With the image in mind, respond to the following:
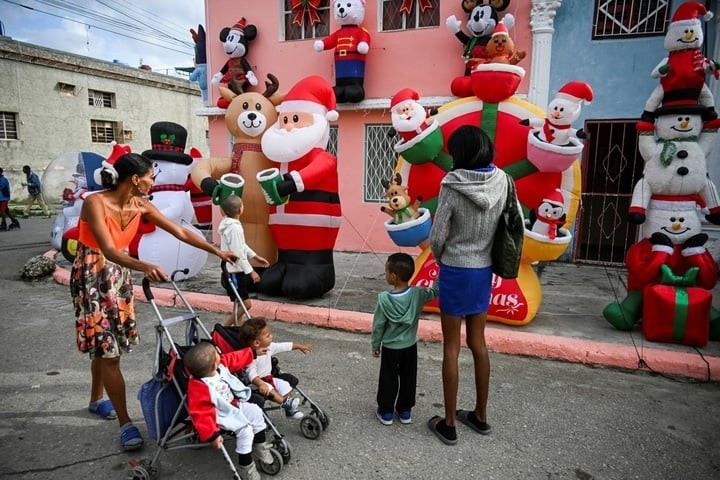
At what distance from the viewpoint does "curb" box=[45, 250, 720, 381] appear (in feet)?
12.3

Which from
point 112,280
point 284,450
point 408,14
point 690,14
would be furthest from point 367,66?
point 284,450

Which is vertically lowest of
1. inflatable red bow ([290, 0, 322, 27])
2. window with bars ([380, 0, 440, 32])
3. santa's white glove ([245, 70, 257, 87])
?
santa's white glove ([245, 70, 257, 87])

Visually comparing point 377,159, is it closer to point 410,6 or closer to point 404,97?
point 410,6

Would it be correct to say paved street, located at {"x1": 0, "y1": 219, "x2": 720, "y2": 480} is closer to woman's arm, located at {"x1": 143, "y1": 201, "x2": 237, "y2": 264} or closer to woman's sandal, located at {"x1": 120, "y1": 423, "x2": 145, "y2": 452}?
woman's sandal, located at {"x1": 120, "y1": 423, "x2": 145, "y2": 452}

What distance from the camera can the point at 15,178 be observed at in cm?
1736

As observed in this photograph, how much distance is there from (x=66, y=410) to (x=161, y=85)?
67.0 ft

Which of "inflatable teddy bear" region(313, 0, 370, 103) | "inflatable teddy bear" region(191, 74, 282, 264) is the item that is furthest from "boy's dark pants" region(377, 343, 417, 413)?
"inflatable teddy bear" region(313, 0, 370, 103)

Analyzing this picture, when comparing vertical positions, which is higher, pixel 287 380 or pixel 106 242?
pixel 106 242

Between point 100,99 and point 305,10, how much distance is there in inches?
557

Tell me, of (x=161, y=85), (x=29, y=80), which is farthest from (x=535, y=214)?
(x=161, y=85)

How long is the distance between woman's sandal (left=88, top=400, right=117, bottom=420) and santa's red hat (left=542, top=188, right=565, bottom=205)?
145 inches

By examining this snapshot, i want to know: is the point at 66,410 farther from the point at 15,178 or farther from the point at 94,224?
the point at 15,178

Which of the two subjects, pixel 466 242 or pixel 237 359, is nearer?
pixel 237 359

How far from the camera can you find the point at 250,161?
5375mm
